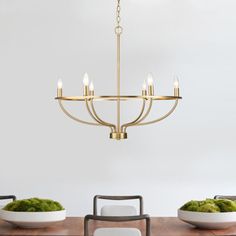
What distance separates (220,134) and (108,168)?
102cm

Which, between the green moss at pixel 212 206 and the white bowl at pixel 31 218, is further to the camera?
the green moss at pixel 212 206

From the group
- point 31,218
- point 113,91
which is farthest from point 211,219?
point 113,91

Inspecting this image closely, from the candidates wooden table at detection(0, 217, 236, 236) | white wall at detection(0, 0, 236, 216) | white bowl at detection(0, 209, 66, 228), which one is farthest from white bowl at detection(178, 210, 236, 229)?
white wall at detection(0, 0, 236, 216)

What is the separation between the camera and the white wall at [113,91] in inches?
214

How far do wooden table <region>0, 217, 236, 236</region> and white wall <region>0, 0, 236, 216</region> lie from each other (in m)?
1.35

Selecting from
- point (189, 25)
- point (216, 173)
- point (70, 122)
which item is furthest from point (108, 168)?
point (189, 25)

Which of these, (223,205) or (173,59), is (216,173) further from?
(223,205)

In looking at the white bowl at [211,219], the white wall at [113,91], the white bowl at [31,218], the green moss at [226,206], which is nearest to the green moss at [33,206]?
the white bowl at [31,218]

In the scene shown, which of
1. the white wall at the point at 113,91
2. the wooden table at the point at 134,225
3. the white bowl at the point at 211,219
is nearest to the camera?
the wooden table at the point at 134,225

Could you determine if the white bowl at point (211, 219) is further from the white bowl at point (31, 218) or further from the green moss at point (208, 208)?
the white bowl at point (31, 218)

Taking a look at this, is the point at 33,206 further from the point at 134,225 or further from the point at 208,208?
the point at 208,208

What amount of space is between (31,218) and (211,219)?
3.46ft

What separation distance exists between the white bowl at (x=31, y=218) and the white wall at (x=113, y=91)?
171 centimetres

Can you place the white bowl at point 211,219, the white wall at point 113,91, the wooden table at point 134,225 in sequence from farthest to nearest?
1. the white wall at point 113,91
2. the white bowl at point 211,219
3. the wooden table at point 134,225
